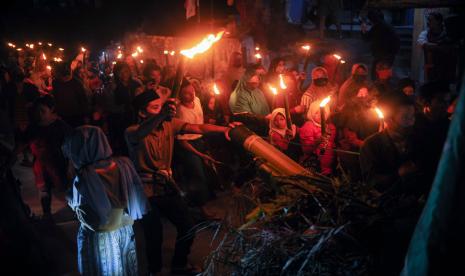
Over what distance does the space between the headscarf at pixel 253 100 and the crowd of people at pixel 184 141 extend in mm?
21

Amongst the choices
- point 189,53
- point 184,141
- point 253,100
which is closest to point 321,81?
point 253,100

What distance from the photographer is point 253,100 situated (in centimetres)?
880

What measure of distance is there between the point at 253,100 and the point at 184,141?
6.10ft

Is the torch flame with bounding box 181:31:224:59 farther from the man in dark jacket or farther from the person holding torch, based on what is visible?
the man in dark jacket

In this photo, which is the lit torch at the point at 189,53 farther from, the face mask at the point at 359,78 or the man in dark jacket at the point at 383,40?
the man in dark jacket at the point at 383,40

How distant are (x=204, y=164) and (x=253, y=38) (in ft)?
28.6

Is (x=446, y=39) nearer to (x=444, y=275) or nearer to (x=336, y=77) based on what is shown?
(x=336, y=77)

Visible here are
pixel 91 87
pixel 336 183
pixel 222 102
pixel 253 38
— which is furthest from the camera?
pixel 253 38

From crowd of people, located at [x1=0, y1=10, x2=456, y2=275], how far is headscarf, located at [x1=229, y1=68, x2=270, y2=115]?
2 centimetres

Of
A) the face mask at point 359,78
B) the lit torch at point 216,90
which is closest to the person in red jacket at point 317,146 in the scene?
the face mask at point 359,78

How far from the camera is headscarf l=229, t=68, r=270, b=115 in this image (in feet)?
28.7

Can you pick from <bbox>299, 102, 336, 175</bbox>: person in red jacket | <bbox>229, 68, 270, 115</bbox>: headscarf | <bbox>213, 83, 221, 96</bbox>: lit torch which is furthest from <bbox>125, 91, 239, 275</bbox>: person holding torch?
<bbox>213, 83, 221, 96</bbox>: lit torch

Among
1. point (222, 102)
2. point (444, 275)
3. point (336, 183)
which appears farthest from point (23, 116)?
point (444, 275)

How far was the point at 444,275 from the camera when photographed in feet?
5.43
